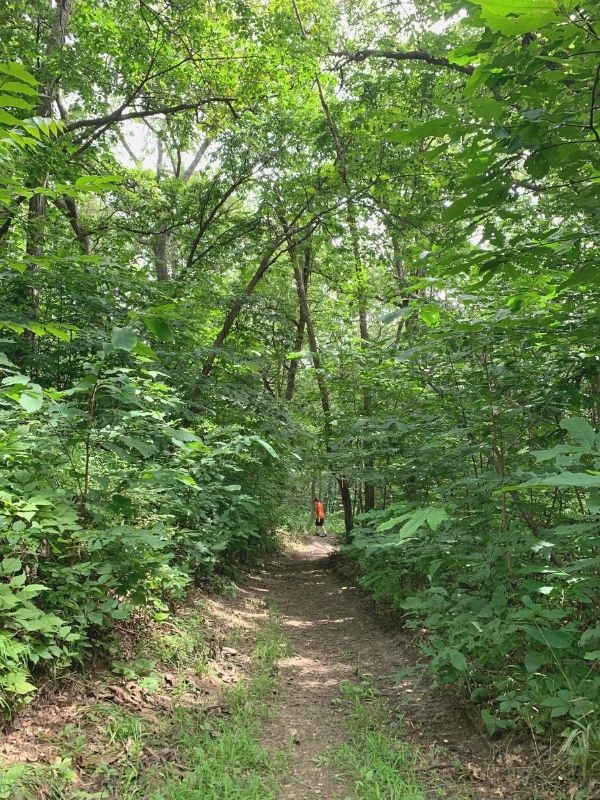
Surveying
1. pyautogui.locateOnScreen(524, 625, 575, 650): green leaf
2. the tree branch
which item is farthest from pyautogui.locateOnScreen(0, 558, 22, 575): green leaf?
the tree branch

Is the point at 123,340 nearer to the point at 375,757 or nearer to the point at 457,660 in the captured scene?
the point at 457,660

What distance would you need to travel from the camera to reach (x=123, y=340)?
198 centimetres

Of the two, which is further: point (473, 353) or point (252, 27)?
point (252, 27)

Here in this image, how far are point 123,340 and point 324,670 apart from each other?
13.3ft

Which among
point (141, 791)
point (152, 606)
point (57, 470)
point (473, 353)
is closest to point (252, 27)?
point (473, 353)

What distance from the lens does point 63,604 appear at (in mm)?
2963

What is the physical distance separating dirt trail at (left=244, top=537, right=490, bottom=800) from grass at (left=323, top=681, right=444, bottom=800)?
0.10m

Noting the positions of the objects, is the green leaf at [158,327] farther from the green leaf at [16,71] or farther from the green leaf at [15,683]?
the green leaf at [15,683]

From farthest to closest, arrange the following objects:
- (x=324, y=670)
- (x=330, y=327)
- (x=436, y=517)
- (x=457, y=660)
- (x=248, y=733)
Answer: (x=330, y=327) < (x=324, y=670) < (x=248, y=733) < (x=457, y=660) < (x=436, y=517)

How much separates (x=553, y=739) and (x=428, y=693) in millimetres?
1308

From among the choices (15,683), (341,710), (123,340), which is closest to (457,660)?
(341,710)

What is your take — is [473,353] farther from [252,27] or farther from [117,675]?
[252,27]

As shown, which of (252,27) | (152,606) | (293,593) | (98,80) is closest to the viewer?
(152,606)

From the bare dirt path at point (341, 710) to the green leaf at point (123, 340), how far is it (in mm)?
2673
